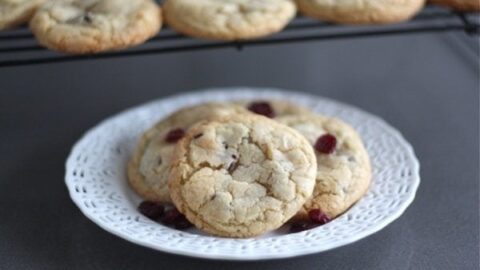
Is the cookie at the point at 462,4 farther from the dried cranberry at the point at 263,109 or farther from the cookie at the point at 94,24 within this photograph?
the cookie at the point at 94,24

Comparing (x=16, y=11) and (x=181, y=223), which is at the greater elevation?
(x=16, y=11)

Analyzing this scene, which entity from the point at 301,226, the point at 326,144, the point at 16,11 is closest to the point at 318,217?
the point at 301,226

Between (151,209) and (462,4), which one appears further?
(462,4)

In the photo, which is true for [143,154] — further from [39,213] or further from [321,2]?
[321,2]

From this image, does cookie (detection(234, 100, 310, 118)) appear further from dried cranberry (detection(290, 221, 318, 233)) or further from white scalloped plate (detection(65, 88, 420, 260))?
dried cranberry (detection(290, 221, 318, 233))

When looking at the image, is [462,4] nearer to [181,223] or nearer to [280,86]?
[280,86]

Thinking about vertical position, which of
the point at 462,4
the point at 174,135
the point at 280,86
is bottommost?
the point at 280,86

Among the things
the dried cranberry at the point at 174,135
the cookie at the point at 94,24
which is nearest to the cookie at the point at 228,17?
the cookie at the point at 94,24
